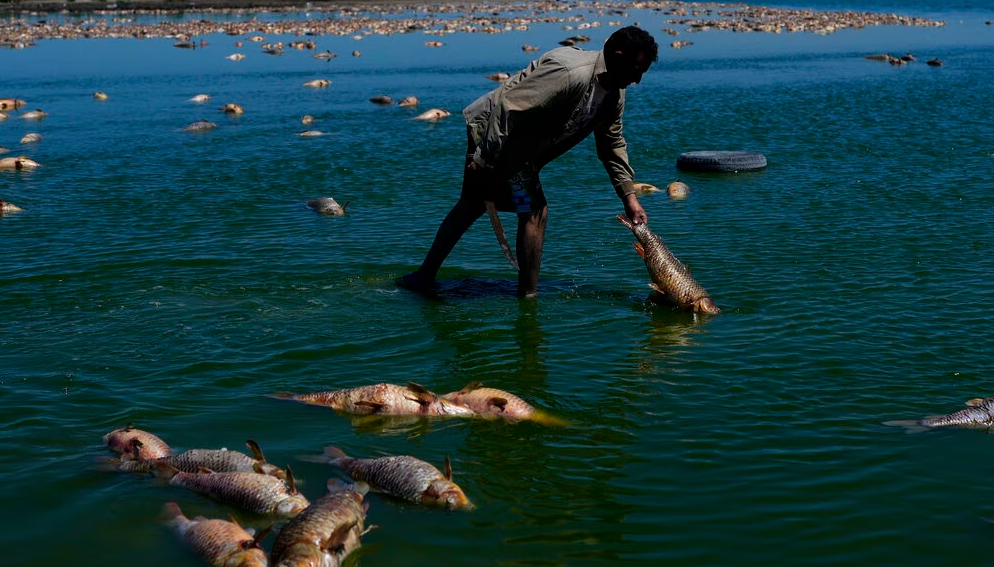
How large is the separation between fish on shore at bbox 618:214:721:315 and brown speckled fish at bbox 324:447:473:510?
3724 millimetres

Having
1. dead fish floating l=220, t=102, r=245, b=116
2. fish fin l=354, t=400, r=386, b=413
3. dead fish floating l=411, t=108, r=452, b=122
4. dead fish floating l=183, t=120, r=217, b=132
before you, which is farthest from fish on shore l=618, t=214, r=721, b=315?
dead fish floating l=220, t=102, r=245, b=116

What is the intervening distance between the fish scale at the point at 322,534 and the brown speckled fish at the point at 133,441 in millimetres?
1414

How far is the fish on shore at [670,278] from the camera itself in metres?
9.16

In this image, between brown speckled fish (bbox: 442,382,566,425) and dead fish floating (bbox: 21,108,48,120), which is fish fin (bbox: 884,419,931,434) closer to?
Answer: brown speckled fish (bbox: 442,382,566,425)

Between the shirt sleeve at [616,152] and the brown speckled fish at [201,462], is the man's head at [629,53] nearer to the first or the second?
the shirt sleeve at [616,152]

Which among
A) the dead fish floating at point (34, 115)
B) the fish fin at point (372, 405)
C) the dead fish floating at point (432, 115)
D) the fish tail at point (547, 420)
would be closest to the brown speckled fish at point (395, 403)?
the fish fin at point (372, 405)

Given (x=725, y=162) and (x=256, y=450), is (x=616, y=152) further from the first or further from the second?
(x=725, y=162)

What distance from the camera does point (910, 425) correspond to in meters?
6.89

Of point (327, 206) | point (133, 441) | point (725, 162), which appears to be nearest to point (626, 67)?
point (133, 441)

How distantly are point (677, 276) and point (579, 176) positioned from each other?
21.2 ft

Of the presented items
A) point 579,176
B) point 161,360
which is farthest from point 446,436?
point 579,176

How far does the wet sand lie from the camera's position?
4891 cm

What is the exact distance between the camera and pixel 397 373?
8.07m

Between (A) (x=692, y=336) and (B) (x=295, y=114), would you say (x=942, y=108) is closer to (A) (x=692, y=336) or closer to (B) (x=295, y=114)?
(B) (x=295, y=114)
